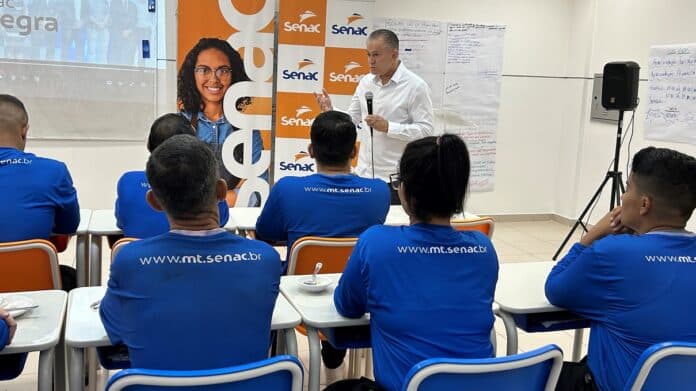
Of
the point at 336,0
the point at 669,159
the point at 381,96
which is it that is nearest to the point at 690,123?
the point at 381,96

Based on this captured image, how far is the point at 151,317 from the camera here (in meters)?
1.51

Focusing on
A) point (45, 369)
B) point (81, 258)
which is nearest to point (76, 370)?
point (45, 369)

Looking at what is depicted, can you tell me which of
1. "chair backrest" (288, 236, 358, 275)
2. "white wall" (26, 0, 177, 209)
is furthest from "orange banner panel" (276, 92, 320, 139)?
"chair backrest" (288, 236, 358, 275)

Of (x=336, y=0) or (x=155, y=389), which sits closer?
(x=155, y=389)

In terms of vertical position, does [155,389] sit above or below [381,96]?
below

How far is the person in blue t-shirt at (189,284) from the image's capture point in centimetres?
152

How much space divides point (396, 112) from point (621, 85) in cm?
203

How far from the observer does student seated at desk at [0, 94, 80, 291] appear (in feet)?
8.44

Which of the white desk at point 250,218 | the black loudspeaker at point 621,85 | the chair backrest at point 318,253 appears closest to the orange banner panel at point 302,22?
the black loudspeaker at point 621,85

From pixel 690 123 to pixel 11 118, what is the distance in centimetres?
472

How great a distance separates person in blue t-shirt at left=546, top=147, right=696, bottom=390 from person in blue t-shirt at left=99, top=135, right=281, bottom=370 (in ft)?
3.09

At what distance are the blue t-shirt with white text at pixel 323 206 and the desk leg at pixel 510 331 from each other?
773mm

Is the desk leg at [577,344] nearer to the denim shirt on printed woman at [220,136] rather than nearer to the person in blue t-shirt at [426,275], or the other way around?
the person in blue t-shirt at [426,275]

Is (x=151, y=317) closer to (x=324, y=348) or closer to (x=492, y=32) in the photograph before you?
(x=324, y=348)
